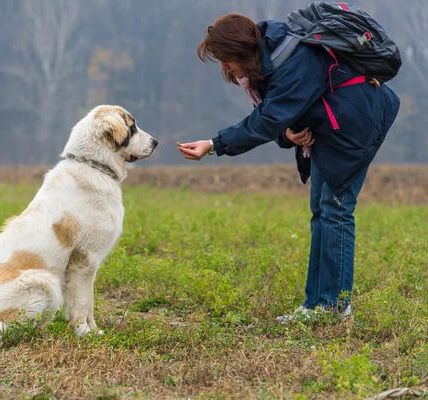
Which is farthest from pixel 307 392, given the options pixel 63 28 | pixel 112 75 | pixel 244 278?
pixel 63 28

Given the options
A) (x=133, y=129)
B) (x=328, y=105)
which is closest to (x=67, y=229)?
(x=133, y=129)

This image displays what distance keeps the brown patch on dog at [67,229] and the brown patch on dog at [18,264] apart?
0.64 feet

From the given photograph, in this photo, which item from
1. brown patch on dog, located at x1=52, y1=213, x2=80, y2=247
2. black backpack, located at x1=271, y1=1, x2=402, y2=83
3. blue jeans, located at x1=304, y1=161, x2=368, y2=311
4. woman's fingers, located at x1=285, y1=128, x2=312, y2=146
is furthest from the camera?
blue jeans, located at x1=304, y1=161, x2=368, y2=311

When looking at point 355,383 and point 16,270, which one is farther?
point 16,270

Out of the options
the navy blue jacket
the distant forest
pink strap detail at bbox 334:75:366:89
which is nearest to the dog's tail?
the navy blue jacket

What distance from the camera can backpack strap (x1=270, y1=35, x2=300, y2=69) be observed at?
4.09 m

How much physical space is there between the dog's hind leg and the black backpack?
209cm

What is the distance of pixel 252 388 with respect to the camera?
11.0ft

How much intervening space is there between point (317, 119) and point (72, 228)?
6.03 ft

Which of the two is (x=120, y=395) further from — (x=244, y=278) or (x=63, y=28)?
(x=63, y=28)

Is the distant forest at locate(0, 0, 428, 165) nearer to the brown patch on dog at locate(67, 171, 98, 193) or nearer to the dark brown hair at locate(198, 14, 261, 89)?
the brown patch on dog at locate(67, 171, 98, 193)

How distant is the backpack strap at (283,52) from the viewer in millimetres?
4090

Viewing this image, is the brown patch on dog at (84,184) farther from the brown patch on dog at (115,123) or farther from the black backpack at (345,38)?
the black backpack at (345,38)

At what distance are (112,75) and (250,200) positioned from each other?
1807 centimetres
